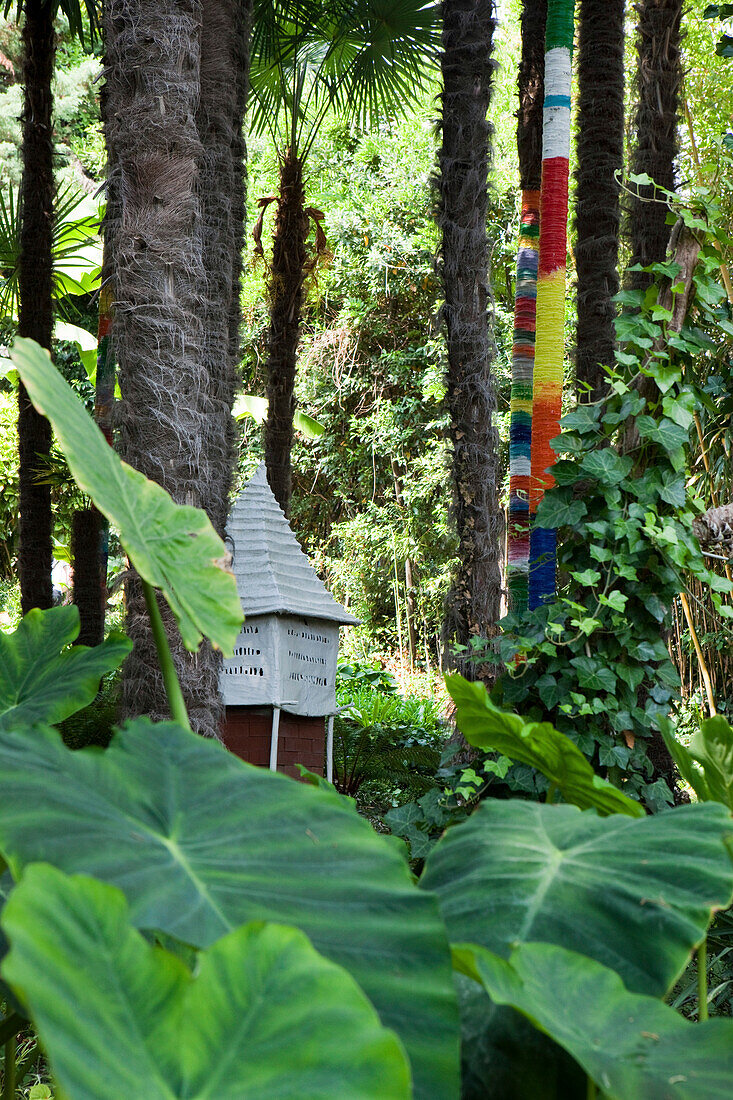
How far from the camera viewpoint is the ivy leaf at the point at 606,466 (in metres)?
1.60

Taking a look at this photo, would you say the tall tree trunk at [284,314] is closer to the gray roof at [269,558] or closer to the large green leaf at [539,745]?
the gray roof at [269,558]

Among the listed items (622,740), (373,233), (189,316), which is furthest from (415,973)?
(373,233)

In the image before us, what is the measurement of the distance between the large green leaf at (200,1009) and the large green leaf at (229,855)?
5 centimetres

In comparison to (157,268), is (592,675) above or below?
below

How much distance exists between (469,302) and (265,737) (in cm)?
195

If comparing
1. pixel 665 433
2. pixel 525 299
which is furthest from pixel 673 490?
pixel 525 299

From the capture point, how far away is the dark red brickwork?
11.9 feet

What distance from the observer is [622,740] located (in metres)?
1.70

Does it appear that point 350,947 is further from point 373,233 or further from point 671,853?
point 373,233

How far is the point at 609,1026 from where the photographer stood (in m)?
0.39

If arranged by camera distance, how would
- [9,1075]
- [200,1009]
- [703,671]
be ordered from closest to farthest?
[200,1009]
[9,1075]
[703,671]

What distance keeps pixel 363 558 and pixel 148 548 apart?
10141 millimetres

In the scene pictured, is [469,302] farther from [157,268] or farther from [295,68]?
[295,68]

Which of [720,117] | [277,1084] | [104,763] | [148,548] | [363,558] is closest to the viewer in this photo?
[277,1084]
